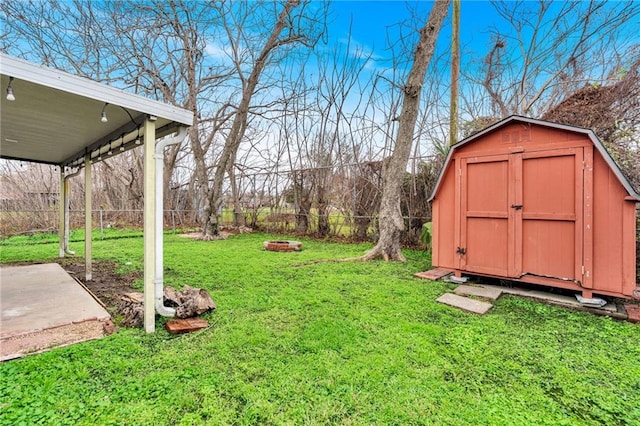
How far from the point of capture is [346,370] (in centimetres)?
199

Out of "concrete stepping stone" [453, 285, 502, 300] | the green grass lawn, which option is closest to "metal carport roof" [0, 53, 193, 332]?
the green grass lawn

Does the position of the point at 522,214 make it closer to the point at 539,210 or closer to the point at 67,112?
the point at 539,210

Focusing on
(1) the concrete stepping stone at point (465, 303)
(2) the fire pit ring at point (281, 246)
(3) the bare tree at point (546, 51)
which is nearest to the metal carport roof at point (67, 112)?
(1) the concrete stepping stone at point (465, 303)

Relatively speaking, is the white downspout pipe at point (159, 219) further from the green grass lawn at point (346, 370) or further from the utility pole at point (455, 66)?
the utility pole at point (455, 66)

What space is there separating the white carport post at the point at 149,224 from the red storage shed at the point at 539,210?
3.86 m

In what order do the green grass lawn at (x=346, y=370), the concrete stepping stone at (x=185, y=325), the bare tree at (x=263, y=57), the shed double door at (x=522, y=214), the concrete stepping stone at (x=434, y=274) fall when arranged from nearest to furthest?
the green grass lawn at (x=346, y=370) → the concrete stepping stone at (x=185, y=325) → the shed double door at (x=522, y=214) → the concrete stepping stone at (x=434, y=274) → the bare tree at (x=263, y=57)

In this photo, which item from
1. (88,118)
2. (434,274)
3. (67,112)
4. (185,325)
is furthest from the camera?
(434,274)

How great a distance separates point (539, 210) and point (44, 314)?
5.53 m

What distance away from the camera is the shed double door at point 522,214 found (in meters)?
3.35

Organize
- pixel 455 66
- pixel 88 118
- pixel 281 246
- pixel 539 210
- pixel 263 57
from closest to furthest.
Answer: pixel 88 118 < pixel 539 210 < pixel 455 66 < pixel 281 246 < pixel 263 57

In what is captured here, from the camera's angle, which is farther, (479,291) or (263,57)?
(263,57)

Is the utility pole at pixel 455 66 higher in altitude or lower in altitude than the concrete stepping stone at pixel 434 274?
higher

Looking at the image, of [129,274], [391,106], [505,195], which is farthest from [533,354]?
[391,106]

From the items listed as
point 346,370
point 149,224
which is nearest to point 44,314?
point 149,224
